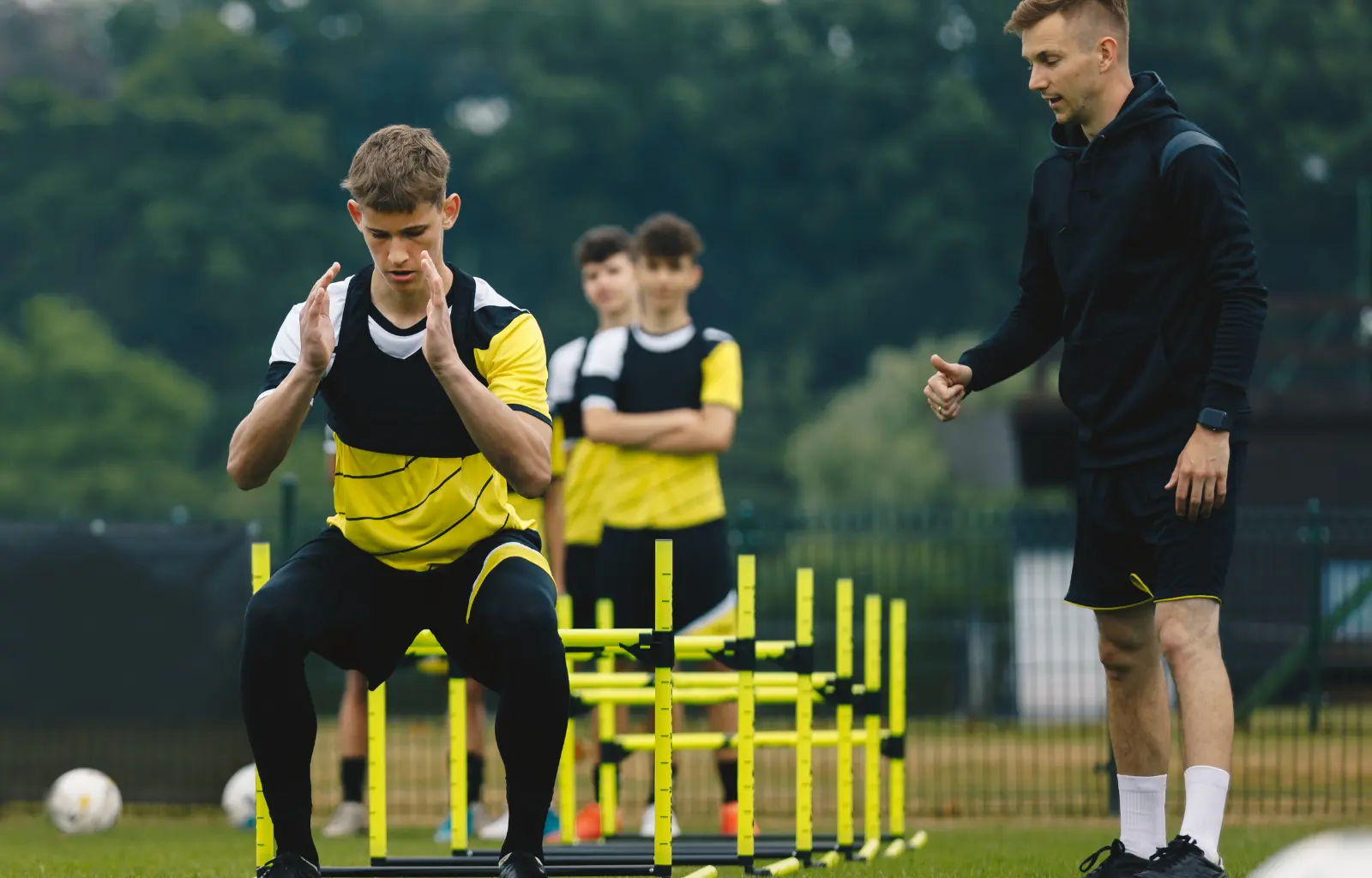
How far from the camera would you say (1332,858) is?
296cm

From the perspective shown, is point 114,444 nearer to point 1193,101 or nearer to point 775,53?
point 775,53

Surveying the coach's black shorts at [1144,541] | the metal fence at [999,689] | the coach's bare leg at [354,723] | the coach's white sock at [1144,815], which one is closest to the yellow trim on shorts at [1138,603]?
the coach's black shorts at [1144,541]

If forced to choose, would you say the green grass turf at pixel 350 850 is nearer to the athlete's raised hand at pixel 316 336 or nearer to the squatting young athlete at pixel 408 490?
the squatting young athlete at pixel 408 490

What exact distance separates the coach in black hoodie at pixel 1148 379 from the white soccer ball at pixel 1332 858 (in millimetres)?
2209

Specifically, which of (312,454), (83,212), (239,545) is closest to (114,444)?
(312,454)

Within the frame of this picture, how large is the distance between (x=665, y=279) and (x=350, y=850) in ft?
8.97

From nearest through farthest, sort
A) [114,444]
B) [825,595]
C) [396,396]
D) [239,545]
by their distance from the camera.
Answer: [396,396] → [239,545] → [825,595] → [114,444]

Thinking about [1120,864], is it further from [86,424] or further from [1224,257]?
[86,424]

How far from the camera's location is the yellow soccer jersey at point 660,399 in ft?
→ 29.0

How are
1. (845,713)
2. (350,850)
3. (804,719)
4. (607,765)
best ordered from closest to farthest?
(804,719), (845,713), (350,850), (607,765)

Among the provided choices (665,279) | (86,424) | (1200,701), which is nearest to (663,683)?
(1200,701)

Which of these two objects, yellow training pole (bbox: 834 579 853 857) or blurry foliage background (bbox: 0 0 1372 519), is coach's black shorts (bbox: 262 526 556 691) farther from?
blurry foliage background (bbox: 0 0 1372 519)

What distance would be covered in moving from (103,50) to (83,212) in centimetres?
1514

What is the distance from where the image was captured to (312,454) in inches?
2308
